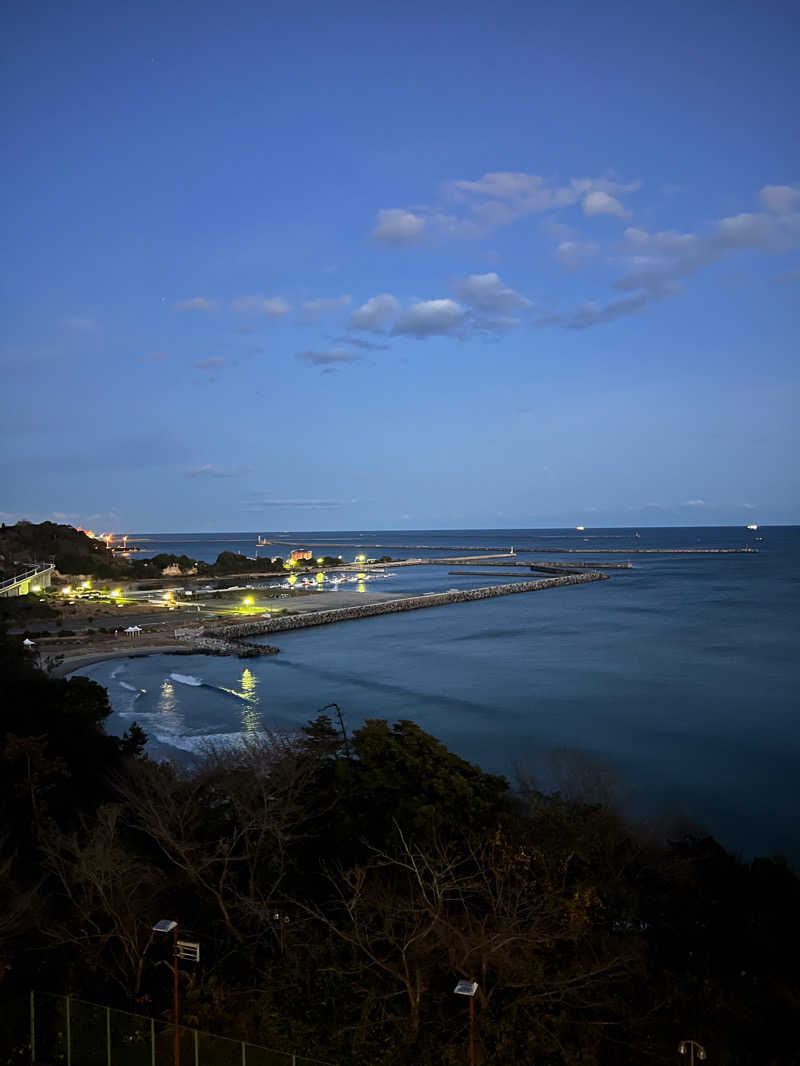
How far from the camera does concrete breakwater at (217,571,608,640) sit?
42000mm

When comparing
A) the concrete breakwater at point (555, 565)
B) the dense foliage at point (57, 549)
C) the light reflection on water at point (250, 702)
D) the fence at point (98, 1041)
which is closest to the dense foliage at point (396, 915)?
the fence at point (98, 1041)

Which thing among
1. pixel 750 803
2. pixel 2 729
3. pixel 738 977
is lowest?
pixel 750 803

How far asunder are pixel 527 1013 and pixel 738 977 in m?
3.12

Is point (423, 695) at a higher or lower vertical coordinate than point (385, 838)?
lower

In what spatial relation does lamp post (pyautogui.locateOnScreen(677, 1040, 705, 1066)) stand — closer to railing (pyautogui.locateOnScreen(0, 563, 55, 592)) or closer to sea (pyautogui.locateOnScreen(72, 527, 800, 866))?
sea (pyautogui.locateOnScreen(72, 527, 800, 866))

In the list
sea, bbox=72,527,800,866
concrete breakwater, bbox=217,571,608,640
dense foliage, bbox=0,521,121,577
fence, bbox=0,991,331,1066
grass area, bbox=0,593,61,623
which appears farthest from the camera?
dense foliage, bbox=0,521,121,577

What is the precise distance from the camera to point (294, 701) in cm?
2700

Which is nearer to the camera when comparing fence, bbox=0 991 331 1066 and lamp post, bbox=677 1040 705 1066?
lamp post, bbox=677 1040 705 1066

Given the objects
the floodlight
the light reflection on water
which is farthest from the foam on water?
the floodlight

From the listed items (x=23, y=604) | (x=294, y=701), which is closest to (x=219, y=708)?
(x=294, y=701)

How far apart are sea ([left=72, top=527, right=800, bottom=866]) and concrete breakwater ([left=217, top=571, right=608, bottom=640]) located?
1264mm

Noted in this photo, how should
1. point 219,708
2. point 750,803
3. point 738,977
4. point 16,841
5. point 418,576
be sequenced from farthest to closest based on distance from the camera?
point 418,576
point 219,708
point 750,803
point 16,841
point 738,977

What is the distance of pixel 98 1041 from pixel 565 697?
23.0 meters

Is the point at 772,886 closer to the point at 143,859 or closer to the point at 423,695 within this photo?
the point at 143,859
